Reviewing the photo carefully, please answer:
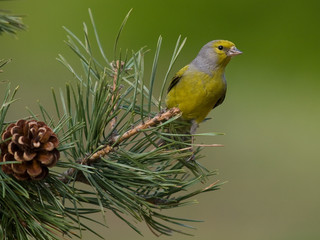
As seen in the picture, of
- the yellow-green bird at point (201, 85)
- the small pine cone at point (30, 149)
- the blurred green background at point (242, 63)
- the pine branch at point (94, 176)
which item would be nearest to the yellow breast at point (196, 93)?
the yellow-green bird at point (201, 85)

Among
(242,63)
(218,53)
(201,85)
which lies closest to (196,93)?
(201,85)

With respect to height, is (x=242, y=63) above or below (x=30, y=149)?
below

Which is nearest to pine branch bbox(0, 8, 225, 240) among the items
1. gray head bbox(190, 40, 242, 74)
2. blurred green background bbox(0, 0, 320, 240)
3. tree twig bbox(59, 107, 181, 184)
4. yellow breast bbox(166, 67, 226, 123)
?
tree twig bbox(59, 107, 181, 184)

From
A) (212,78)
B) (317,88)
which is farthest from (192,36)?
(212,78)

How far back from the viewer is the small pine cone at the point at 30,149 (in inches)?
19.1

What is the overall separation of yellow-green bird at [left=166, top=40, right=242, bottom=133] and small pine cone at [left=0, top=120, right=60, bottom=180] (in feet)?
1.08

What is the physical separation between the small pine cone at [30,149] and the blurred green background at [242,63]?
1.54 meters

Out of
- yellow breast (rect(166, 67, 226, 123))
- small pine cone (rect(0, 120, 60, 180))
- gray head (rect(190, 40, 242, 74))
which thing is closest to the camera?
small pine cone (rect(0, 120, 60, 180))

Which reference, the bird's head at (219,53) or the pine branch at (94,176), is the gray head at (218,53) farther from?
the pine branch at (94,176)

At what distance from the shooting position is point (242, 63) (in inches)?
93.4

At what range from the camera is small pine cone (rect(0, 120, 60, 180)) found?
0.48m

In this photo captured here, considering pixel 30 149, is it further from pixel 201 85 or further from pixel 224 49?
pixel 224 49

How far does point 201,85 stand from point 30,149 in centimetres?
45

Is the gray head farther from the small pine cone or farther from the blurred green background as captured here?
the blurred green background
